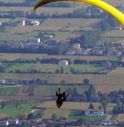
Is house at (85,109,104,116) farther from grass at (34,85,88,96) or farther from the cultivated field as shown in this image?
the cultivated field

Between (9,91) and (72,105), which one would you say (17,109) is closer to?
(72,105)

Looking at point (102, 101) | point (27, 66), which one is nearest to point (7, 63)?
point (27, 66)

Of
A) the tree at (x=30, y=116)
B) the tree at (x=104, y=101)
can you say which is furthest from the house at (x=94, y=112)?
the tree at (x=30, y=116)

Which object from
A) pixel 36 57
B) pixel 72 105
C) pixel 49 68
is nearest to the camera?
pixel 72 105

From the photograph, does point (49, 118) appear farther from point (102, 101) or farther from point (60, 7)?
point (60, 7)

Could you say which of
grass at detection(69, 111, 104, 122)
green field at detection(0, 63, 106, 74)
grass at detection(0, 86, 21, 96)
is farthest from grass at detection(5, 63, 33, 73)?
grass at detection(69, 111, 104, 122)

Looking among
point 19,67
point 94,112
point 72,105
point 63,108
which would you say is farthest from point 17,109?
point 19,67

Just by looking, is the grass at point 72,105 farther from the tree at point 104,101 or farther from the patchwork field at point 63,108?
the tree at point 104,101

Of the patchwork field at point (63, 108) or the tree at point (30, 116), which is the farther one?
the tree at point (30, 116)

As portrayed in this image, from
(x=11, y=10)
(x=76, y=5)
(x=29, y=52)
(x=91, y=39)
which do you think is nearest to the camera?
(x=29, y=52)

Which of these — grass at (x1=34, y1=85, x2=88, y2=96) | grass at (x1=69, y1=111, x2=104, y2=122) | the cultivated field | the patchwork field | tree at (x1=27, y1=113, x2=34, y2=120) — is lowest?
grass at (x1=69, y1=111, x2=104, y2=122)

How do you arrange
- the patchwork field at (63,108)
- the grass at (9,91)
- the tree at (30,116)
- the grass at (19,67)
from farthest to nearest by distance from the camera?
the grass at (19,67)
the grass at (9,91)
the tree at (30,116)
the patchwork field at (63,108)
